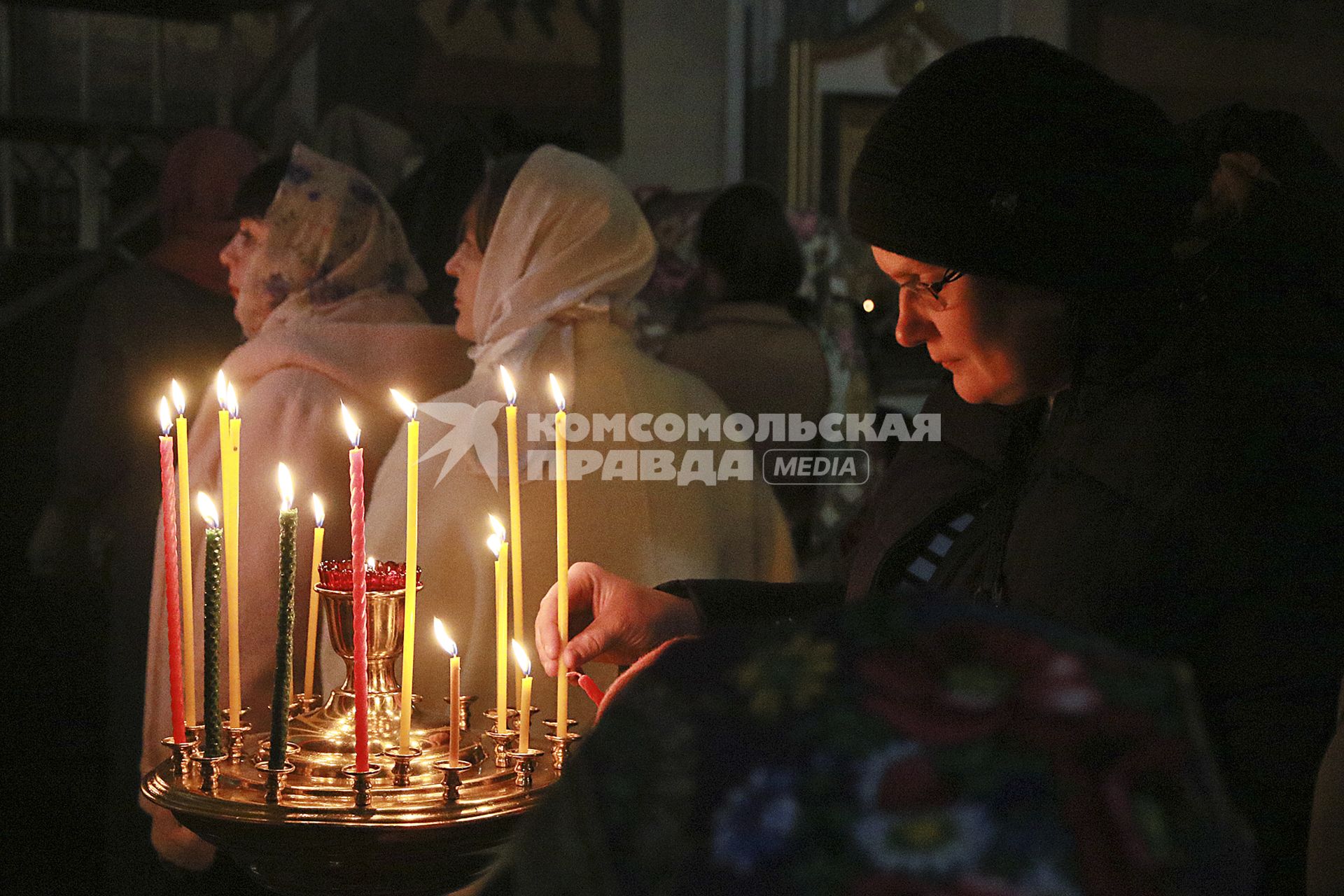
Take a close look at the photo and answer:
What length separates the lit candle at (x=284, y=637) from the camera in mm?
955

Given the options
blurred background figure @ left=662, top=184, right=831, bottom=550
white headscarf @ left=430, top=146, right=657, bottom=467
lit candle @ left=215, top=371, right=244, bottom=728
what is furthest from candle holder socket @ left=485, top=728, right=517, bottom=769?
blurred background figure @ left=662, top=184, right=831, bottom=550

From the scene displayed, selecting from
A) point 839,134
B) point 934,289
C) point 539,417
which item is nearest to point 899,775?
point 934,289

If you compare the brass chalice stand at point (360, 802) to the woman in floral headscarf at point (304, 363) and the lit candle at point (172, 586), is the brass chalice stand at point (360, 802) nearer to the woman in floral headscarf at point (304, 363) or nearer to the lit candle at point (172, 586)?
the lit candle at point (172, 586)

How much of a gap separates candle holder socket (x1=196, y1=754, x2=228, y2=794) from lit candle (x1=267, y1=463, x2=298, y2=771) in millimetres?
48

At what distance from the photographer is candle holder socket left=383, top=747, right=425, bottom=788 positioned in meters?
1.02

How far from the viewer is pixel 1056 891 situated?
40cm

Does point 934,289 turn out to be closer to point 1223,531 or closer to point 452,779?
point 1223,531

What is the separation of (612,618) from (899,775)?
0.80 m

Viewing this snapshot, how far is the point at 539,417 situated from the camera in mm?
1902

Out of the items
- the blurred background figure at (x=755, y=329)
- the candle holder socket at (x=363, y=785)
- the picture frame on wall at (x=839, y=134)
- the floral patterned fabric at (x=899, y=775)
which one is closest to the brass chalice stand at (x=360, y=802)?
the candle holder socket at (x=363, y=785)

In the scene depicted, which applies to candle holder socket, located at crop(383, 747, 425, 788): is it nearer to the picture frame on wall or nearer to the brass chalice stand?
the brass chalice stand

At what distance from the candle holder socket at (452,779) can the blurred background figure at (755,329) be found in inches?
65.2

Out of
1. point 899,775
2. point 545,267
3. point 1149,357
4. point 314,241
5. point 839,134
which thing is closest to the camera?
point 899,775

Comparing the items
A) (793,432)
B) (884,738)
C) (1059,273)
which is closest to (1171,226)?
(1059,273)
